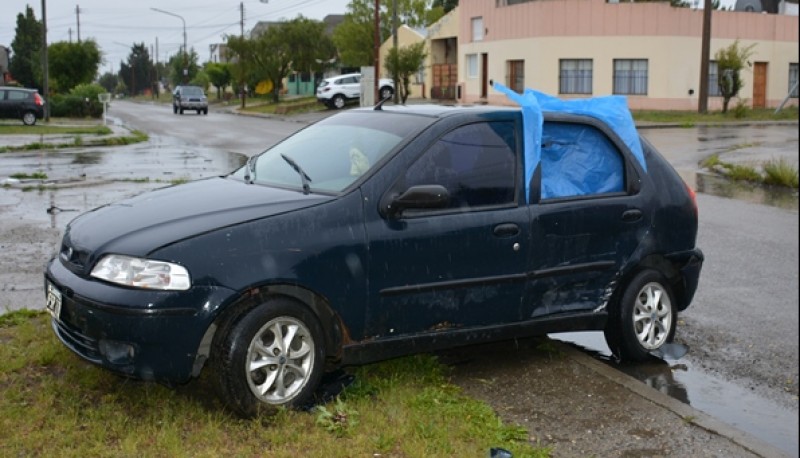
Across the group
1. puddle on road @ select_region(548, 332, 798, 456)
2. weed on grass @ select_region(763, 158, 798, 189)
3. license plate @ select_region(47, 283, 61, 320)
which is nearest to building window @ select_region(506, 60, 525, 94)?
weed on grass @ select_region(763, 158, 798, 189)

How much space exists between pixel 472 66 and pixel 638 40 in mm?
10194

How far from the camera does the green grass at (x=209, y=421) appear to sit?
440cm

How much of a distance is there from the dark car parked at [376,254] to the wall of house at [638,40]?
3571cm

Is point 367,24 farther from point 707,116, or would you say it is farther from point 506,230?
point 506,230

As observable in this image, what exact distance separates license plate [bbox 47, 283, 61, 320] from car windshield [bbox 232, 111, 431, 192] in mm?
1403

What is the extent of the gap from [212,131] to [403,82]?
14868 mm

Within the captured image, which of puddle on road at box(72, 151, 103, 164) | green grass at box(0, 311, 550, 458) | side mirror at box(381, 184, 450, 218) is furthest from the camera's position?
puddle on road at box(72, 151, 103, 164)

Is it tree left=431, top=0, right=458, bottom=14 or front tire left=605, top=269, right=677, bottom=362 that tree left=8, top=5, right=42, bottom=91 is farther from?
front tire left=605, top=269, right=677, bottom=362

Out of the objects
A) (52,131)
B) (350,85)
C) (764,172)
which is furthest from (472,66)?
(764,172)

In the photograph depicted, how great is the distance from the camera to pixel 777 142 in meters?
25.6

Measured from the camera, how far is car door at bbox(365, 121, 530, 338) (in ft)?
17.1

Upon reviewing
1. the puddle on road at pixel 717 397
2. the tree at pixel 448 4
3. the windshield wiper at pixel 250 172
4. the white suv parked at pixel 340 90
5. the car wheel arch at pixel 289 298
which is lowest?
the puddle on road at pixel 717 397

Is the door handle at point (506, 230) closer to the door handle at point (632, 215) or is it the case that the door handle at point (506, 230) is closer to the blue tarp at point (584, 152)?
the blue tarp at point (584, 152)

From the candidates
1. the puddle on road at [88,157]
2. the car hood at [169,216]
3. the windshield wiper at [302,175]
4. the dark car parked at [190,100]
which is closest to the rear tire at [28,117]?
the puddle on road at [88,157]
